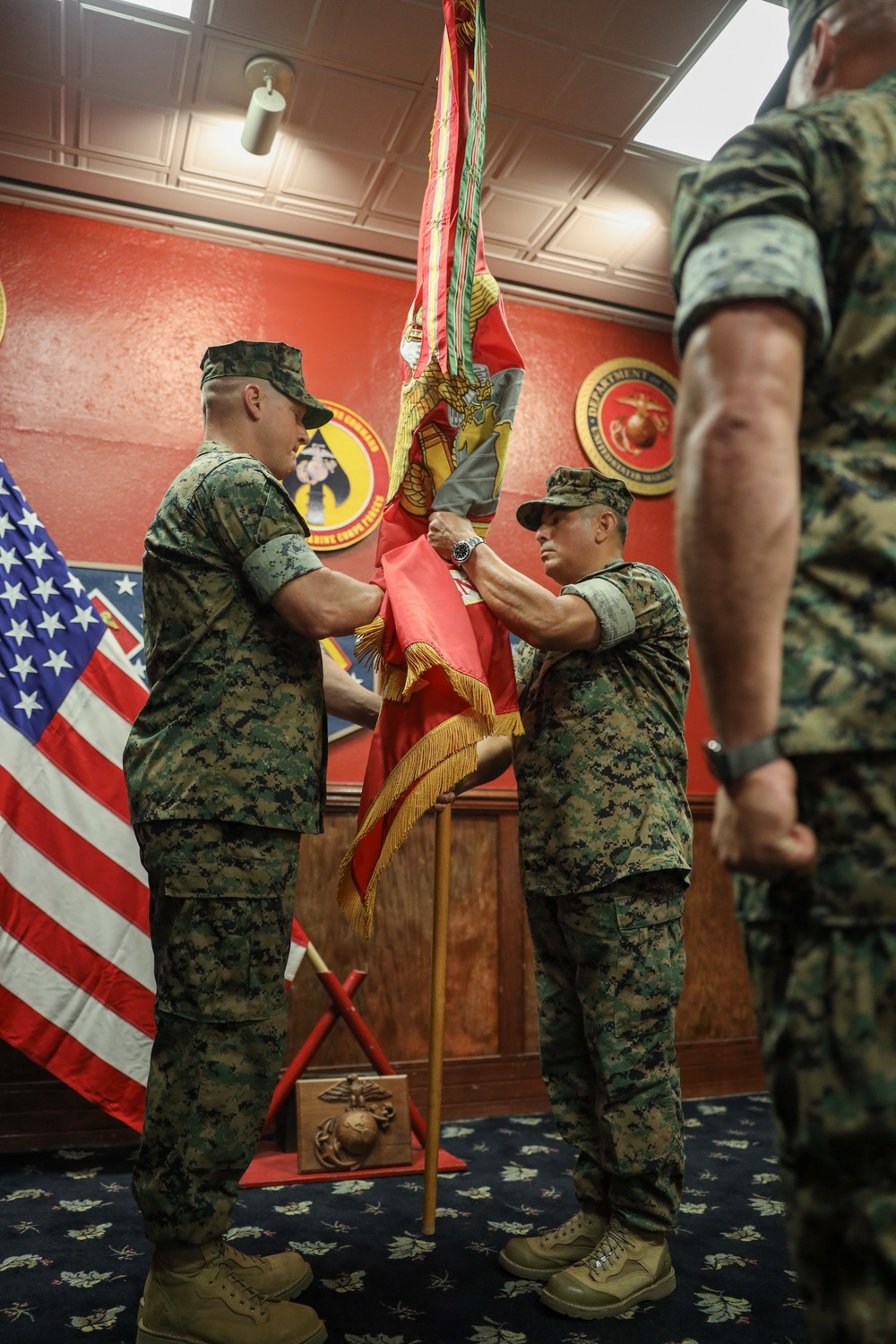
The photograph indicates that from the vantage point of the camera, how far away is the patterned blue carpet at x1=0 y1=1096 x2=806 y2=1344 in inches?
66.6

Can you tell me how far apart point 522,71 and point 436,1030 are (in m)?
2.90

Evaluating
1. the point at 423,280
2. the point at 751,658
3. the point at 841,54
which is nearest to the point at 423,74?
the point at 423,280

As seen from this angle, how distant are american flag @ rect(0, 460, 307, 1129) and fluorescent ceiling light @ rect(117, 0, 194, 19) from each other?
143 centimetres

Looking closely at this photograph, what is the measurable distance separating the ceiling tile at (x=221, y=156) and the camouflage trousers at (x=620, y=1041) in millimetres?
2819

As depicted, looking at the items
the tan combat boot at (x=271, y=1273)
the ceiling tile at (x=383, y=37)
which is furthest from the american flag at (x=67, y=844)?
the ceiling tile at (x=383, y=37)

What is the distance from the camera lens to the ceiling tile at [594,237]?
3.85 m

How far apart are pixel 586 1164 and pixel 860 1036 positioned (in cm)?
144

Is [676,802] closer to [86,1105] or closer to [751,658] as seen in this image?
[751,658]

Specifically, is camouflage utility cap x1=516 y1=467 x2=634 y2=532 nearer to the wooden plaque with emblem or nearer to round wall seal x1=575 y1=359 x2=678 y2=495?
the wooden plaque with emblem

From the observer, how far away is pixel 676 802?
211cm

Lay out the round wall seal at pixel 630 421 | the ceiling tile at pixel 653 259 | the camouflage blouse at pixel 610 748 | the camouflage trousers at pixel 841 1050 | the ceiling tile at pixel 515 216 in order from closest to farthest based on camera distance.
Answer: the camouflage trousers at pixel 841 1050 → the camouflage blouse at pixel 610 748 → the ceiling tile at pixel 515 216 → the ceiling tile at pixel 653 259 → the round wall seal at pixel 630 421

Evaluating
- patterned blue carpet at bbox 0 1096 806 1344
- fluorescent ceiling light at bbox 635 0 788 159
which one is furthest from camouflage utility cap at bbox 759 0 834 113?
fluorescent ceiling light at bbox 635 0 788 159

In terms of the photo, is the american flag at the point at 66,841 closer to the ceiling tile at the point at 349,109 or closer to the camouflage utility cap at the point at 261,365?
the camouflage utility cap at the point at 261,365

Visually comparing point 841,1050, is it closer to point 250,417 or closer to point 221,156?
point 250,417
